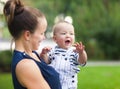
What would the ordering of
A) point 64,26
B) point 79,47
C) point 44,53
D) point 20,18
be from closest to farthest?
point 20,18
point 79,47
point 44,53
point 64,26

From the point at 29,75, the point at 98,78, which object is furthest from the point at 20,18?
the point at 98,78

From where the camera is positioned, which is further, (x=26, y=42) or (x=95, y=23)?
(x=95, y=23)

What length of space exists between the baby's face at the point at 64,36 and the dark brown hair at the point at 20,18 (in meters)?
0.79

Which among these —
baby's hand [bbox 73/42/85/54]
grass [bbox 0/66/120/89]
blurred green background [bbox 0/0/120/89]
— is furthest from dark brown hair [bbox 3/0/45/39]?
blurred green background [bbox 0/0/120/89]

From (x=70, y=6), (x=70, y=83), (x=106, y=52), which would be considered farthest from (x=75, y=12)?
(x=70, y=83)

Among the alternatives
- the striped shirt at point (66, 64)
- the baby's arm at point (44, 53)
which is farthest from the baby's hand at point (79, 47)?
the baby's arm at point (44, 53)

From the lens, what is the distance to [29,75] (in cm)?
293

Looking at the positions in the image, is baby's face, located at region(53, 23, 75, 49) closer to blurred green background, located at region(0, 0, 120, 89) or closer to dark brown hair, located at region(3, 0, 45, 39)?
dark brown hair, located at region(3, 0, 45, 39)

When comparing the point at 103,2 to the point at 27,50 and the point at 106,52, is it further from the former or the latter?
the point at 27,50

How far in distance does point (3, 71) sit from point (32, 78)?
43.8 ft

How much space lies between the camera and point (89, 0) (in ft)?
54.2

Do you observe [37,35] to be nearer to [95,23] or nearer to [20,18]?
[20,18]

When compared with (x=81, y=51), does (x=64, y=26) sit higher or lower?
higher

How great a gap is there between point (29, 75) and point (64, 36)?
101 cm
